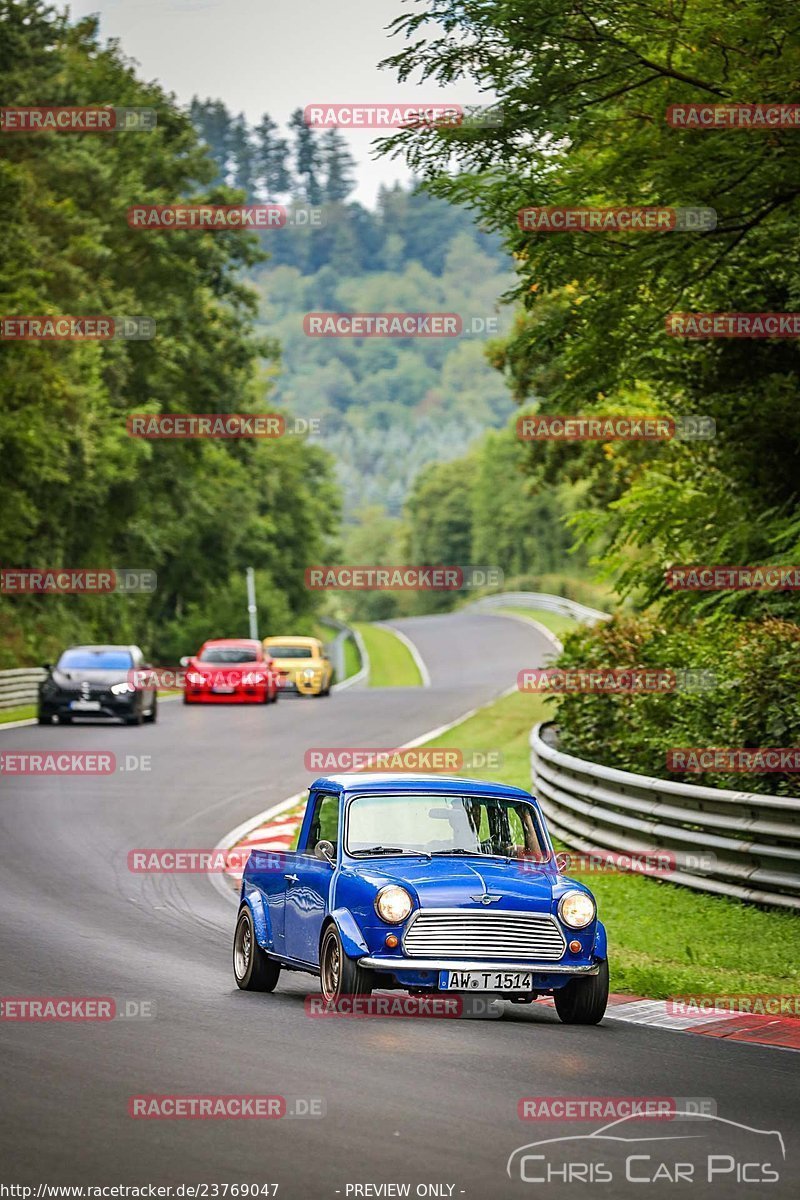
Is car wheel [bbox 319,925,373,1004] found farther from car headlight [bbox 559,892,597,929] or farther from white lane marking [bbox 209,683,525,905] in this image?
white lane marking [bbox 209,683,525,905]

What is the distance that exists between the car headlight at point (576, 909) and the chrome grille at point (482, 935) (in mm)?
82

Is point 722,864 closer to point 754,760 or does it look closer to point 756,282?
point 754,760

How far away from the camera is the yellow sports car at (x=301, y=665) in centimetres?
4794

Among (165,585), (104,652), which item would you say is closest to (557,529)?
(165,585)

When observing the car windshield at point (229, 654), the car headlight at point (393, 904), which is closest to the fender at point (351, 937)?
the car headlight at point (393, 904)

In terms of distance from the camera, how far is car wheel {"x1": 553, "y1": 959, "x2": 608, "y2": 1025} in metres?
10.1

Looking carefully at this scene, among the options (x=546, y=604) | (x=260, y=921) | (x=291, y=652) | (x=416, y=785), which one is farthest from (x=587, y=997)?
(x=546, y=604)

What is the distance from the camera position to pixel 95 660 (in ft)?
120

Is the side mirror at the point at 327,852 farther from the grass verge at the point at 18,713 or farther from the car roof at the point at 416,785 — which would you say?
the grass verge at the point at 18,713

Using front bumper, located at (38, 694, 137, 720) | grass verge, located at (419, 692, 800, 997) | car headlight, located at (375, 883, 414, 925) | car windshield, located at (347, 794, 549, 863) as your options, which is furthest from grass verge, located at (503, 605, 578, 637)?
car headlight, located at (375, 883, 414, 925)

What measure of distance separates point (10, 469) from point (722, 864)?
37333 mm

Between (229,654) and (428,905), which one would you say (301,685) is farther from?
(428,905)

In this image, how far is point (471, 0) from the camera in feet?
49.0

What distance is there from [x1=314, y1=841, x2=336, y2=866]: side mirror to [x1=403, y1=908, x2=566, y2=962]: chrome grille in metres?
0.96
